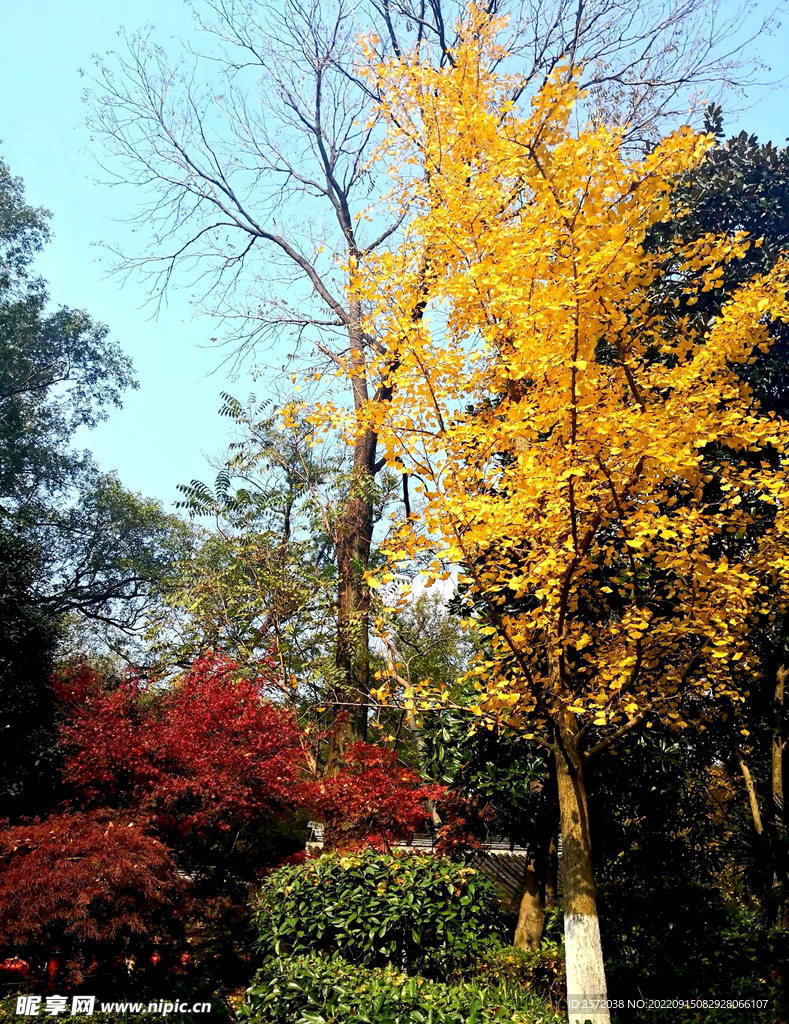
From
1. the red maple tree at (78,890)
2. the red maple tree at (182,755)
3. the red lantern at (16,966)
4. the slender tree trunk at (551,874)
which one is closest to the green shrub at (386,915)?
the red maple tree at (78,890)

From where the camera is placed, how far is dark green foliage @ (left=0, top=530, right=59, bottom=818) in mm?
5762

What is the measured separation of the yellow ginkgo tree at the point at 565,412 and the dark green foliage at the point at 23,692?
3.80m

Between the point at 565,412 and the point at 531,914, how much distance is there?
501 centimetres

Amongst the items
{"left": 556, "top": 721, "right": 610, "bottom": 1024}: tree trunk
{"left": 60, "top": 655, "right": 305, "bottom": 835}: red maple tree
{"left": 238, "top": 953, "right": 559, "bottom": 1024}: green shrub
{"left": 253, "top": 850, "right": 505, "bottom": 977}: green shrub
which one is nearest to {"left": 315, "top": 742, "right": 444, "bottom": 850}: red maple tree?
{"left": 60, "top": 655, "right": 305, "bottom": 835}: red maple tree

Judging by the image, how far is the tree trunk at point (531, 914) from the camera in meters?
6.24

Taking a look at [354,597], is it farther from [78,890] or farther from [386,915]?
[78,890]

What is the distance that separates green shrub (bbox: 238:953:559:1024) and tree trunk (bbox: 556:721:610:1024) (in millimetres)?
203

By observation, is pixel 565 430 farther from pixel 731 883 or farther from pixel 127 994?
pixel 731 883

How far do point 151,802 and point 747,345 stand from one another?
16.5ft

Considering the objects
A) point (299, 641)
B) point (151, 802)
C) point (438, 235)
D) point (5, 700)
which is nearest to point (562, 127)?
point (438, 235)

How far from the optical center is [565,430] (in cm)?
348

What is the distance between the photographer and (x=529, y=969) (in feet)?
16.7

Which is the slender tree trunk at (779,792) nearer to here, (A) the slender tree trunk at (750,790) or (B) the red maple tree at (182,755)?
(A) the slender tree trunk at (750,790)

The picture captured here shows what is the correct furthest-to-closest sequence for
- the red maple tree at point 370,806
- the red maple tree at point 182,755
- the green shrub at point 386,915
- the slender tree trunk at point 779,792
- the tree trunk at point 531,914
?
the tree trunk at point 531,914
the red maple tree at point 370,806
the red maple tree at point 182,755
the slender tree trunk at point 779,792
the green shrub at point 386,915
